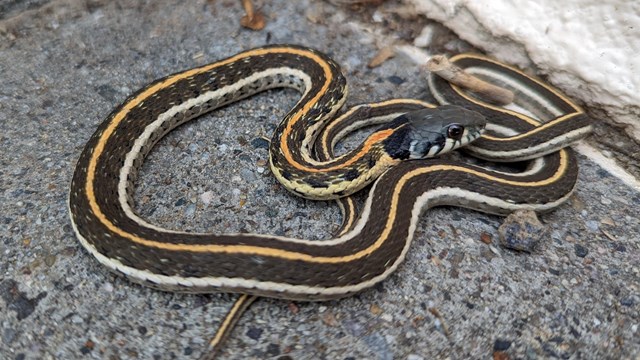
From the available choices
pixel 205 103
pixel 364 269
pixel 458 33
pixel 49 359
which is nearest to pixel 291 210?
pixel 364 269

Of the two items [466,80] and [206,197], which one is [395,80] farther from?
[206,197]

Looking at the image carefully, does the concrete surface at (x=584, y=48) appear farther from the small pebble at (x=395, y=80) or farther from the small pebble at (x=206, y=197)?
the small pebble at (x=206, y=197)

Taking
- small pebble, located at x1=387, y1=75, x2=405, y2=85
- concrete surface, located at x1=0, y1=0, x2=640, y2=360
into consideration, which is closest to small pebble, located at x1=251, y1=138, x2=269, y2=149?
concrete surface, located at x1=0, y1=0, x2=640, y2=360

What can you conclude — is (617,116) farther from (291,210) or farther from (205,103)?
(205,103)

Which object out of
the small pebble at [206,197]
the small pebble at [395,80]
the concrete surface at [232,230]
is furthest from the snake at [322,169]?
the small pebble at [206,197]

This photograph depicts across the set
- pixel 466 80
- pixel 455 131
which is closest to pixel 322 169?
pixel 455 131
